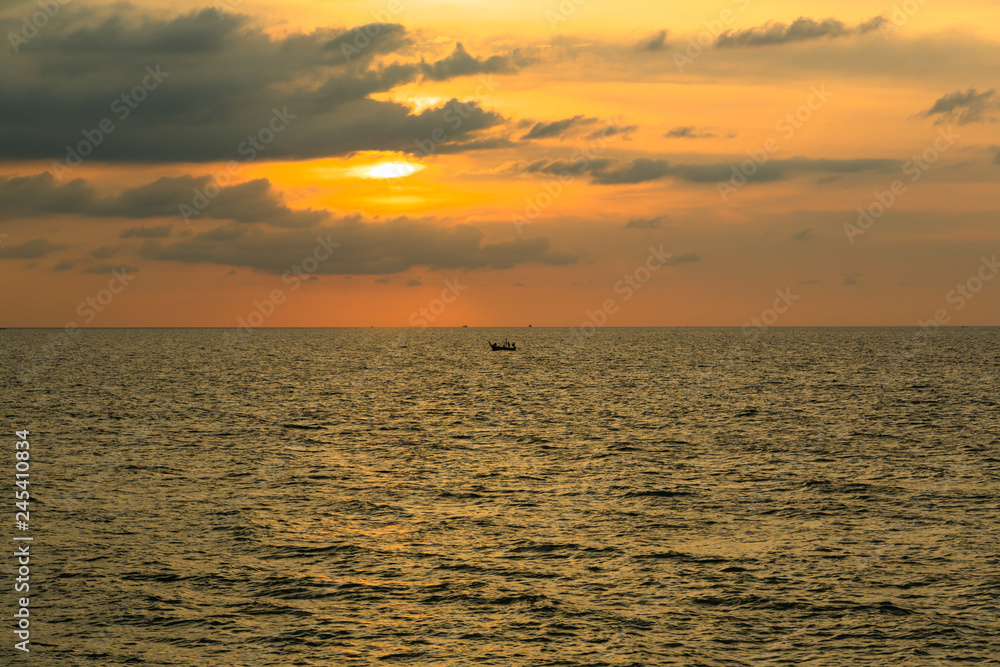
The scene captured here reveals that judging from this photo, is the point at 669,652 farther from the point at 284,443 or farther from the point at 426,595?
the point at 284,443

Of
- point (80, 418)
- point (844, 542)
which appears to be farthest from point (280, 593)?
point (80, 418)

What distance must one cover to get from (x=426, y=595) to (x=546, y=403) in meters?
68.6

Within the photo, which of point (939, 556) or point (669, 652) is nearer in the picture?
point (669, 652)

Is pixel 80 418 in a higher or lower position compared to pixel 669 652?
higher

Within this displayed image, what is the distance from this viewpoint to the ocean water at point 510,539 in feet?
85.7

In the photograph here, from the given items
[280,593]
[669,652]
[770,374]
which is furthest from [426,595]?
[770,374]

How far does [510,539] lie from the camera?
37094mm

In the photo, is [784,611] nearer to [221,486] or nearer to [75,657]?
[75,657]

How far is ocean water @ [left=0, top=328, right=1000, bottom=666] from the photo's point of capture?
26.1 meters

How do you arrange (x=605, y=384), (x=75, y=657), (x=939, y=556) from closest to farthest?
1. (x=75, y=657)
2. (x=939, y=556)
3. (x=605, y=384)

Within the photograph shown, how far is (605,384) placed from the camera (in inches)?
4975

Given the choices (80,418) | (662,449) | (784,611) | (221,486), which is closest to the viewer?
(784,611)

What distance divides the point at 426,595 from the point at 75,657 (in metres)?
11.3

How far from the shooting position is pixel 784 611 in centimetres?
2841
